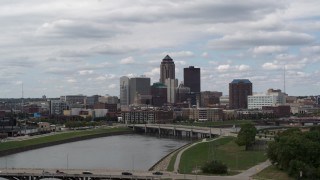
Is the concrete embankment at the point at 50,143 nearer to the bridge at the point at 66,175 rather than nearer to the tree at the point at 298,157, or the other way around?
the bridge at the point at 66,175

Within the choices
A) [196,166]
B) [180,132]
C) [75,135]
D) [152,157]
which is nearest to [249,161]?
[196,166]

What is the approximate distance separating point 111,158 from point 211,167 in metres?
31.7

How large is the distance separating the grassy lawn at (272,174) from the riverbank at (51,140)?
175 ft

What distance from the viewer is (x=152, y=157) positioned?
90.5 m

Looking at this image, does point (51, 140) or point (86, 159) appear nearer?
point (86, 159)

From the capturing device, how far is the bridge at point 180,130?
154 meters

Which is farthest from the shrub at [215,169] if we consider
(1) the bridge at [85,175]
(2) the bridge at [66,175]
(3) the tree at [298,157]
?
(2) the bridge at [66,175]

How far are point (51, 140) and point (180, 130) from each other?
179ft

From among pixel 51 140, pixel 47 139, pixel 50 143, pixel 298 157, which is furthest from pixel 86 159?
pixel 47 139

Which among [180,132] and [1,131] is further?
[180,132]

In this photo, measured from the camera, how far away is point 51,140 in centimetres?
12862

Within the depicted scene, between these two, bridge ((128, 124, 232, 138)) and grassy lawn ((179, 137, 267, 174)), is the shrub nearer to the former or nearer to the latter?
grassy lawn ((179, 137, 267, 174))

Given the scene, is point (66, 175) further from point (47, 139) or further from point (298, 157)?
point (47, 139)

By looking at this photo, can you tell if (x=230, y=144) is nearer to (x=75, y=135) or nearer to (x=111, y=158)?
(x=111, y=158)
